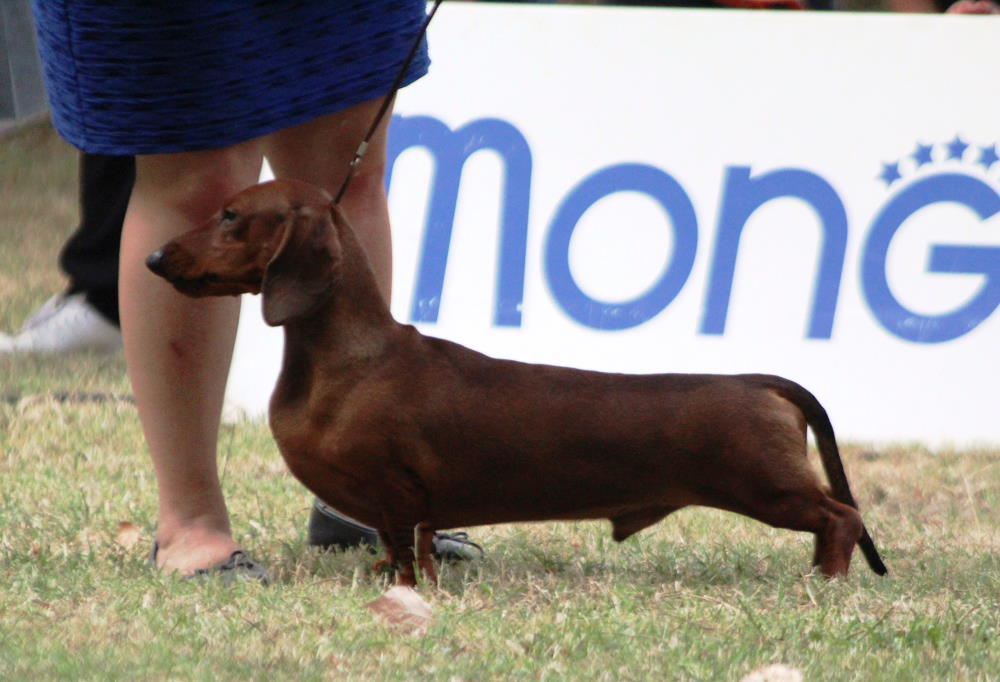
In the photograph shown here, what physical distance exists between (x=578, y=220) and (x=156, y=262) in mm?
2138

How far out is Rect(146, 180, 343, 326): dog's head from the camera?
2559mm

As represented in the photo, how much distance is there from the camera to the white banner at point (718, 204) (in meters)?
4.43

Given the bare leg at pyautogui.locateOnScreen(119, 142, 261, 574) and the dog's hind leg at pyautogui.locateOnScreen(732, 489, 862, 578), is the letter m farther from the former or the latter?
the dog's hind leg at pyautogui.locateOnScreen(732, 489, 862, 578)

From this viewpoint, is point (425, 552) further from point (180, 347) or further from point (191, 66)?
point (191, 66)

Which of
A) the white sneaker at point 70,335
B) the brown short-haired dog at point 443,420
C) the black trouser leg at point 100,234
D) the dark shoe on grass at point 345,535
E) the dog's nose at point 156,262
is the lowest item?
the white sneaker at point 70,335

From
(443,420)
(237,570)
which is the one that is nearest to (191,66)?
(443,420)

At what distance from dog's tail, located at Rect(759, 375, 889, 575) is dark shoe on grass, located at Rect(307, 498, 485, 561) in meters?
0.63

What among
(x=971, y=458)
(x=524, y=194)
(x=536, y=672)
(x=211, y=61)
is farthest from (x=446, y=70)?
(x=536, y=672)

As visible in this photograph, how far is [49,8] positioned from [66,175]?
7.38 meters

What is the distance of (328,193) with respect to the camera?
2.88 meters

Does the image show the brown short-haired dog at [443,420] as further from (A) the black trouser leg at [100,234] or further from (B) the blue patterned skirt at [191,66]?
(A) the black trouser leg at [100,234]

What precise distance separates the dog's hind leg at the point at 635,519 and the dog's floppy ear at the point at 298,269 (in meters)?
0.66

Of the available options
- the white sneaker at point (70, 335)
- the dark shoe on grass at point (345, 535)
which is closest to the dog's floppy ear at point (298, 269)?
the dark shoe on grass at point (345, 535)

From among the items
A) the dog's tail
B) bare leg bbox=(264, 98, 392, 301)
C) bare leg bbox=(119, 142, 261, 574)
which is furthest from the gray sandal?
the dog's tail
